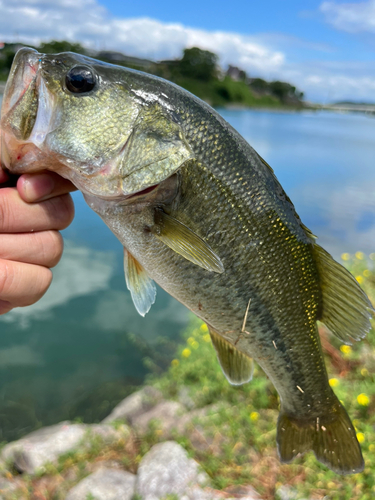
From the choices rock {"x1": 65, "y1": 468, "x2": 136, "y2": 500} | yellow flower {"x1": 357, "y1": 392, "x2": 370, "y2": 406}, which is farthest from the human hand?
yellow flower {"x1": 357, "y1": 392, "x2": 370, "y2": 406}

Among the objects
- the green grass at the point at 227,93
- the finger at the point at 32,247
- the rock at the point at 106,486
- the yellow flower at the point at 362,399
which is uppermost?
the green grass at the point at 227,93

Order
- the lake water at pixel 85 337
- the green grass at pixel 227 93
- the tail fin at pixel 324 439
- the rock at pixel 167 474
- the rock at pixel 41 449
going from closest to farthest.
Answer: the tail fin at pixel 324 439 < the rock at pixel 167 474 < the rock at pixel 41 449 < the lake water at pixel 85 337 < the green grass at pixel 227 93

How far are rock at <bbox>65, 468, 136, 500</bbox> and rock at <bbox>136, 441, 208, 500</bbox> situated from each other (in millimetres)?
111

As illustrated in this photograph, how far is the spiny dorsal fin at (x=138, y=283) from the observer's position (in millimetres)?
1780

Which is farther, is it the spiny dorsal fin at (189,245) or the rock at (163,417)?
the rock at (163,417)

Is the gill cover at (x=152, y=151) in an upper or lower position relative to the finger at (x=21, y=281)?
upper

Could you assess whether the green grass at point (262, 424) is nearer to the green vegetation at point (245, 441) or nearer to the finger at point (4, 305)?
the green vegetation at point (245, 441)

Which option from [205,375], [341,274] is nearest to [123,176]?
[341,274]

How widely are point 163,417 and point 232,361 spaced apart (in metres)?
3.00

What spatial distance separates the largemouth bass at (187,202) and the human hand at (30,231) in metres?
0.10

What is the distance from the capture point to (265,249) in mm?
1678

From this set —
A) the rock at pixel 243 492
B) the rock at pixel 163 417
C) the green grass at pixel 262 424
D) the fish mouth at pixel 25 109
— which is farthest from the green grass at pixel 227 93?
the fish mouth at pixel 25 109

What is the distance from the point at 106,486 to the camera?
3518mm

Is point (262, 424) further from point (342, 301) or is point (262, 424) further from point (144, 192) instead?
point (144, 192)
